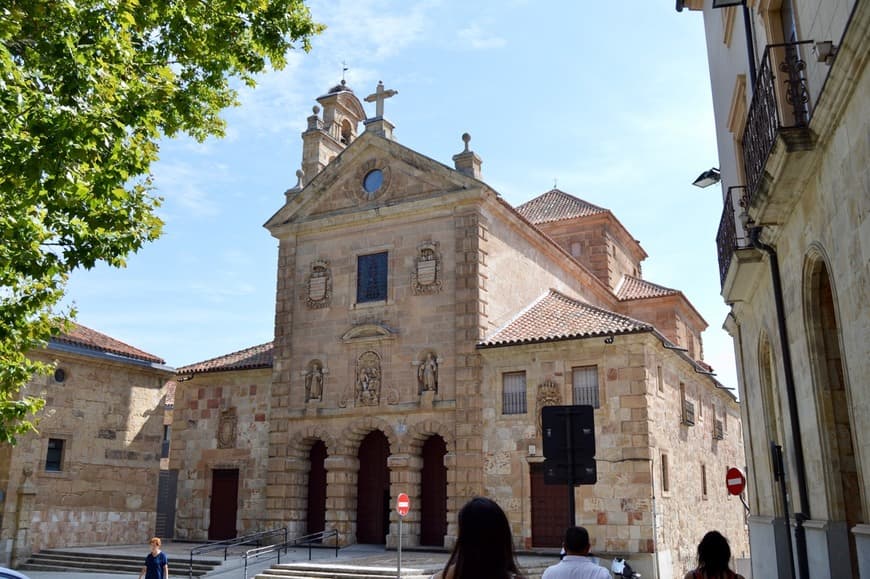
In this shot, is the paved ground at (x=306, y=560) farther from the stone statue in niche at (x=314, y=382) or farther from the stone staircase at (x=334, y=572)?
the stone statue in niche at (x=314, y=382)

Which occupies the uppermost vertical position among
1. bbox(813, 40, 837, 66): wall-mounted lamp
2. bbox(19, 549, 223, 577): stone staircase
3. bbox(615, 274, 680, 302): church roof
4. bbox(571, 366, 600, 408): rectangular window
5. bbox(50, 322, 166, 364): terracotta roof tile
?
bbox(615, 274, 680, 302): church roof

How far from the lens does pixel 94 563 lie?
2230cm

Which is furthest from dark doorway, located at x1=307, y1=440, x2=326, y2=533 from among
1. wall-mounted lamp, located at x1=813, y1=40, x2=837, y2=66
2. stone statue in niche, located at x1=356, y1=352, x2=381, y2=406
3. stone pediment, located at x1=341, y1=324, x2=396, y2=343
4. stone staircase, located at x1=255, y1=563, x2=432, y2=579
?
wall-mounted lamp, located at x1=813, y1=40, x2=837, y2=66

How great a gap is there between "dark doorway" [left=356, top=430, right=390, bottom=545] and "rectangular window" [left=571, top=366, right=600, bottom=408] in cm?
658

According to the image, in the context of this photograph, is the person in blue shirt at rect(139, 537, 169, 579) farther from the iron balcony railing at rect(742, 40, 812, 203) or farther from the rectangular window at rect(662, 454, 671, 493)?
the rectangular window at rect(662, 454, 671, 493)

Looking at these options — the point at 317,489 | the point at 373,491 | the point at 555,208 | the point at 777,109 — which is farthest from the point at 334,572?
the point at 555,208

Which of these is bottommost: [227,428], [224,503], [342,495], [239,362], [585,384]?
[224,503]

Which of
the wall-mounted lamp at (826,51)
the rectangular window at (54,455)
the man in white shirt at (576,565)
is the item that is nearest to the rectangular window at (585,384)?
the wall-mounted lamp at (826,51)

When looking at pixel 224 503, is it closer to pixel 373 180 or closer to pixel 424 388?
pixel 424 388

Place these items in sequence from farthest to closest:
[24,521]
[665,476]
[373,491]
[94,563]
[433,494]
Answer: [373,491] → [433,494] → [24,521] → [94,563] → [665,476]

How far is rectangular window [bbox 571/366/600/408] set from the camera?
2161 centimetres

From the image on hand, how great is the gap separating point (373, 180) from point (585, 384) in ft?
32.9

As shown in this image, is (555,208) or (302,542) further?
(555,208)

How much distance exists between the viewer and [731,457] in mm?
31750
